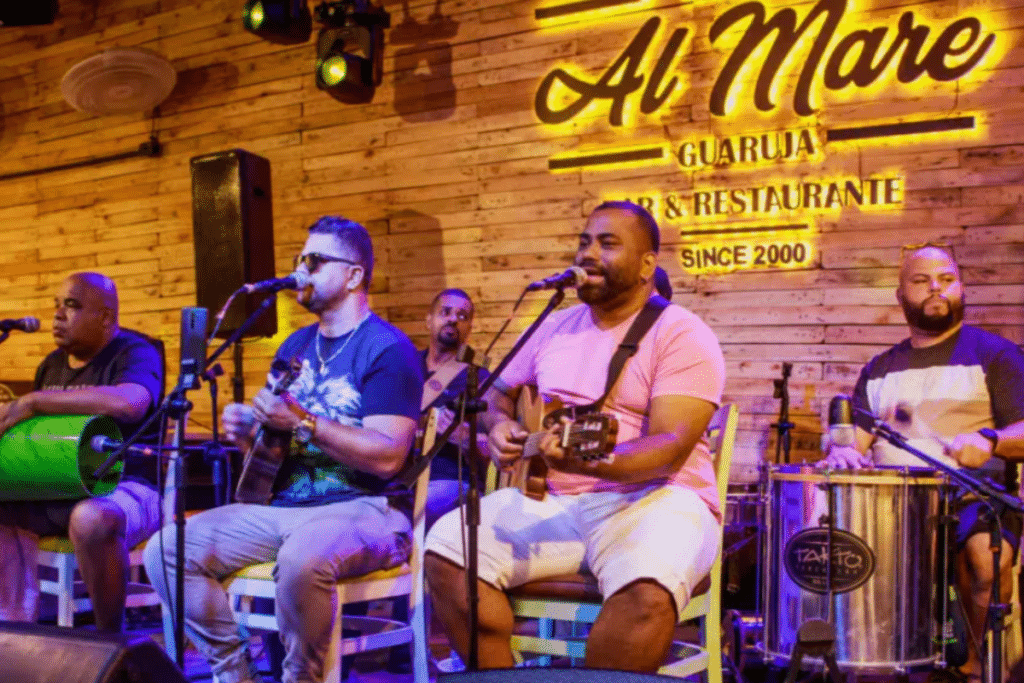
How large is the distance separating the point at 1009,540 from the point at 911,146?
2231 millimetres

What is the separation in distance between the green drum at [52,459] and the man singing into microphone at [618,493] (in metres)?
1.65

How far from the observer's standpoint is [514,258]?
6.45 m

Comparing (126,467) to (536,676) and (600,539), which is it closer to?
(600,539)

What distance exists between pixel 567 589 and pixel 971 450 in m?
1.66

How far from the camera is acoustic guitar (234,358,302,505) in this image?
3.43m

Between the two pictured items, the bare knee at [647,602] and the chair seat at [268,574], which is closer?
the bare knee at [647,602]

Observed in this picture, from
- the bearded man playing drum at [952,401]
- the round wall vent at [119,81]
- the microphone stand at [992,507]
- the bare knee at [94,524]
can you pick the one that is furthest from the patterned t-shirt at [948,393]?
the round wall vent at [119,81]

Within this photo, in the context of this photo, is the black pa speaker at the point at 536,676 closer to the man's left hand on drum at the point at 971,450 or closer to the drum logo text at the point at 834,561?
the drum logo text at the point at 834,561

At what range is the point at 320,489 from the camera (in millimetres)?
3545

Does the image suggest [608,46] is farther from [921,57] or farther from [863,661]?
[863,661]

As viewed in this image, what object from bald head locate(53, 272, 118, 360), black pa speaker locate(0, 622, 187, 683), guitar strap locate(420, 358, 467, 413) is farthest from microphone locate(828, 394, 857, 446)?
bald head locate(53, 272, 118, 360)

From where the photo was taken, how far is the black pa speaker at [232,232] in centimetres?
661

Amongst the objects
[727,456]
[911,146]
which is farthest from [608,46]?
[727,456]

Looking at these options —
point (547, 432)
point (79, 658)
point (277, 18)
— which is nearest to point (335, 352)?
point (547, 432)
